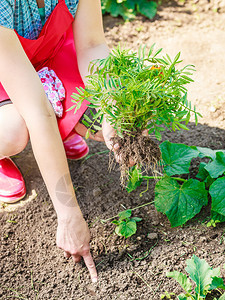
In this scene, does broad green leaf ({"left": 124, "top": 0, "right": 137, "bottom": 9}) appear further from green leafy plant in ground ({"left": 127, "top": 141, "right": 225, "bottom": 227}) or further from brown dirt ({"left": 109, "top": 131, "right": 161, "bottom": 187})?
brown dirt ({"left": 109, "top": 131, "right": 161, "bottom": 187})

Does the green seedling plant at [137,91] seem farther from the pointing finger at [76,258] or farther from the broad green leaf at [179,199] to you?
the pointing finger at [76,258]

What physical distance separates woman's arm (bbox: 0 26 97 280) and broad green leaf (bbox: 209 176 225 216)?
617mm

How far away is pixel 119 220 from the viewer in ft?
6.02

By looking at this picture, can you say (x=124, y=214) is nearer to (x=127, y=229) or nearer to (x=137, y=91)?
(x=127, y=229)

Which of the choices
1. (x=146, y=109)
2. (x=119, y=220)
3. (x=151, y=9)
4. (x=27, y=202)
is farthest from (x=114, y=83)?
(x=151, y=9)

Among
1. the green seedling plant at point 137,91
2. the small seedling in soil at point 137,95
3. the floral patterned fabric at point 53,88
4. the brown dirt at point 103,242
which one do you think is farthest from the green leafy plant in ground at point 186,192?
the floral patterned fabric at point 53,88

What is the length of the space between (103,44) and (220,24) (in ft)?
6.54

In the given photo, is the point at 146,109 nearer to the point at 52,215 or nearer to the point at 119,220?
the point at 119,220

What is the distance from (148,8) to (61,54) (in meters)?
1.92

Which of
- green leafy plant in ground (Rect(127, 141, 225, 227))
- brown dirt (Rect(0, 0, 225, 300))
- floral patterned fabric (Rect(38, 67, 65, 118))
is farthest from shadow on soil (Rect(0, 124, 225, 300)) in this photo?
floral patterned fabric (Rect(38, 67, 65, 118))

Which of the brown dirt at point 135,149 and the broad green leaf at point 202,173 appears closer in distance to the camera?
the brown dirt at point 135,149

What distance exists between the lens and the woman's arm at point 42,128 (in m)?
1.48

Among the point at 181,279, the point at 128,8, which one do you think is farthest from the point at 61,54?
the point at 128,8

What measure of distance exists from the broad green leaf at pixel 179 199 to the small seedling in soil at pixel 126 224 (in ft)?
0.46
